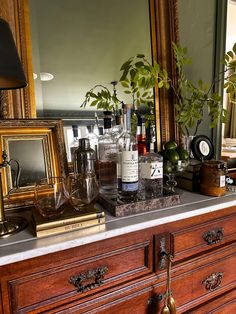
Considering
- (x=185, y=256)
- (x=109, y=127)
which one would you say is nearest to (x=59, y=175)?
(x=109, y=127)

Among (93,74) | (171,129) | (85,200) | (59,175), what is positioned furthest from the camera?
(171,129)

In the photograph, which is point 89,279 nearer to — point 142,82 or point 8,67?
point 8,67

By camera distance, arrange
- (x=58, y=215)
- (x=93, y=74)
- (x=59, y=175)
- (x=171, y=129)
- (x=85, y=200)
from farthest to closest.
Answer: (x=171, y=129) → (x=93, y=74) → (x=59, y=175) → (x=85, y=200) → (x=58, y=215)

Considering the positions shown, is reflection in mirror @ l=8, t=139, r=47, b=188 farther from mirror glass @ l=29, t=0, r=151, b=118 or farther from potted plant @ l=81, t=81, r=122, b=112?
potted plant @ l=81, t=81, r=122, b=112

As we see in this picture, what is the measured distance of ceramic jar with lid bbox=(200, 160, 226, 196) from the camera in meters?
0.98

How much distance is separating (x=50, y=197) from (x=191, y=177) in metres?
0.62

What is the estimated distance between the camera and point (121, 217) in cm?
Result: 80

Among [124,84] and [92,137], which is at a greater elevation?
[124,84]

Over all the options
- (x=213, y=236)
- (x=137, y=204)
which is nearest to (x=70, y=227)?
(x=137, y=204)

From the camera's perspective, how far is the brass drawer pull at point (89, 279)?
691 mm

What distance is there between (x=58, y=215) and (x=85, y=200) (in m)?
0.13

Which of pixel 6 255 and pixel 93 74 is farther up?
pixel 93 74

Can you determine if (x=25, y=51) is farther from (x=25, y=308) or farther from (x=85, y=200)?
(x=25, y=308)

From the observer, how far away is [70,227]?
2.30 feet
